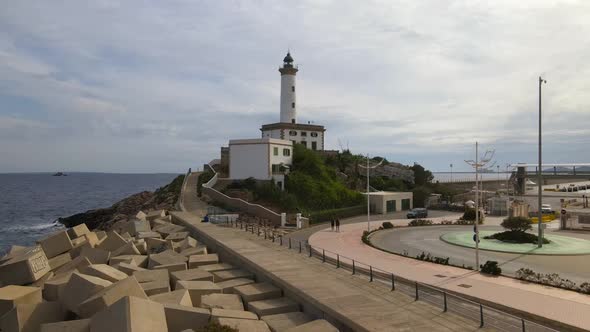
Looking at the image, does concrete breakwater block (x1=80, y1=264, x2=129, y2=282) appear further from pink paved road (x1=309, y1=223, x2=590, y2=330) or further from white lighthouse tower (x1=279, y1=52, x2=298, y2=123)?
white lighthouse tower (x1=279, y1=52, x2=298, y2=123)

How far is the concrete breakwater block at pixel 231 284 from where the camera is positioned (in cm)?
1545

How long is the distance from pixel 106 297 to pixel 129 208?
154ft

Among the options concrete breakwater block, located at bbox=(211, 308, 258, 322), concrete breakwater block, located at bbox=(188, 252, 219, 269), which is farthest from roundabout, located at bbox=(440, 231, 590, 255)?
concrete breakwater block, located at bbox=(211, 308, 258, 322)

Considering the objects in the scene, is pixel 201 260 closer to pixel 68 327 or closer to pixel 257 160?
pixel 68 327

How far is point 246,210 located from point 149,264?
801 inches

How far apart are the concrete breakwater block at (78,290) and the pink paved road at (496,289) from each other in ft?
43.7

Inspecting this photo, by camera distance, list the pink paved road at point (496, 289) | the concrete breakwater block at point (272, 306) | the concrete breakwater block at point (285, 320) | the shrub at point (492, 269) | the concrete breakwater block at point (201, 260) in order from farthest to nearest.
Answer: the shrub at point (492, 269) → the concrete breakwater block at point (201, 260) → the pink paved road at point (496, 289) → the concrete breakwater block at point (272, 306) → the concrete breakwater block at point (285, 320)

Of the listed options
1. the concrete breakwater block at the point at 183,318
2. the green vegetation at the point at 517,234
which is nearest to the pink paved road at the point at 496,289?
the green vegetation at the point at 517,234

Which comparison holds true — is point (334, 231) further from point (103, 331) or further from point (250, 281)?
point (103, 331)

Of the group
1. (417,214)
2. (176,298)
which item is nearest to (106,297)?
(176,298)

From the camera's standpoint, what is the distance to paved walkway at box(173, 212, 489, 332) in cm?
1026

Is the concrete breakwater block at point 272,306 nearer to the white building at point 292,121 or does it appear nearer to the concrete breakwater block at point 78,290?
the concrete breakwater block at point 78,290

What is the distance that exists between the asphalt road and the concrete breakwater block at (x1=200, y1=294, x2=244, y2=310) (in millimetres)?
14493

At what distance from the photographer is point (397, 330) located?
9.70 meters
